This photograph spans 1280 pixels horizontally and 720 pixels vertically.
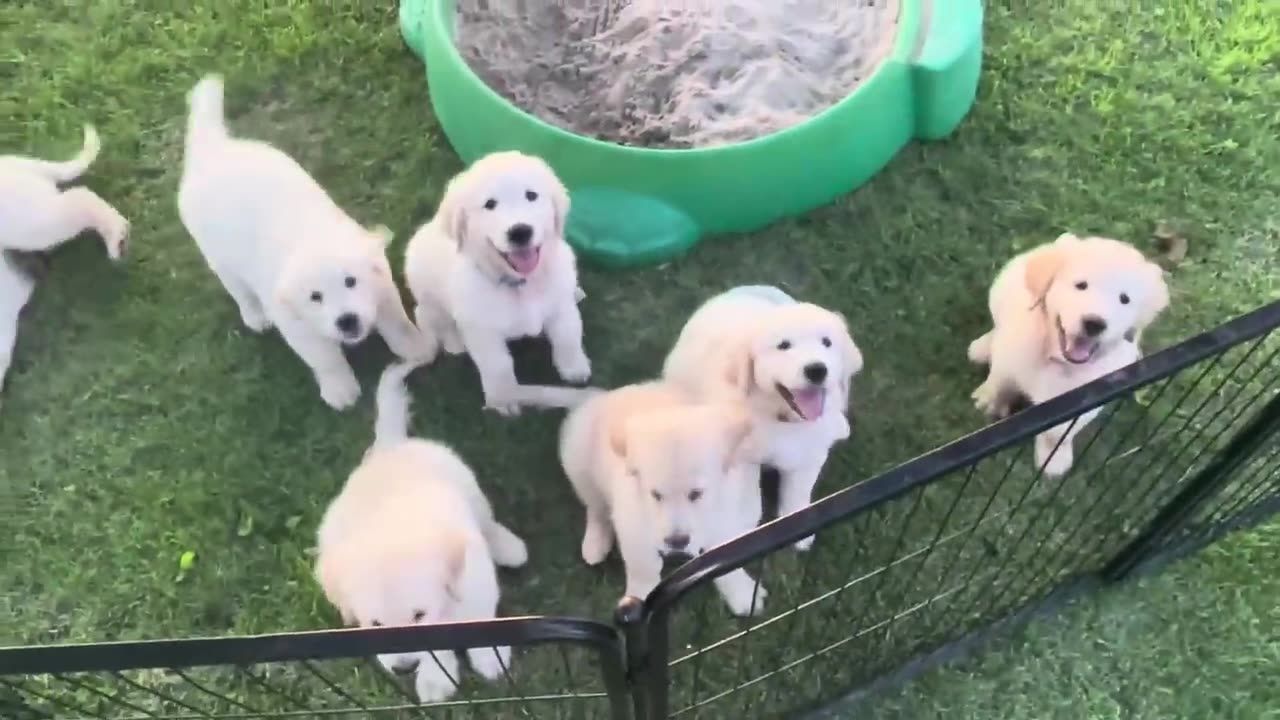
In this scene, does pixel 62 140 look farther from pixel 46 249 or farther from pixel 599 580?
pixel 599 580

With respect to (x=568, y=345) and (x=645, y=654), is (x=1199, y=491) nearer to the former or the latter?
(x=645, y=654)

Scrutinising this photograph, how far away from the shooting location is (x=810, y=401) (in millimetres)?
1656

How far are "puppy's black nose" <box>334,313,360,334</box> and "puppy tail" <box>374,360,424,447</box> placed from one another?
4.0 inches

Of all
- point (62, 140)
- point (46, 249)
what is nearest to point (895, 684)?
point (46, 249)

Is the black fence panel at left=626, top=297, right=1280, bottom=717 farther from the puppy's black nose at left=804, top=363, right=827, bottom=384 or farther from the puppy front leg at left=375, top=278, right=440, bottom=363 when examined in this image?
the puppy front leg at left=375, top=278, right=440, bottom=363

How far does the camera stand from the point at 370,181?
239 cm

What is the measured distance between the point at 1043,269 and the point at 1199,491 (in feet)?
1.24

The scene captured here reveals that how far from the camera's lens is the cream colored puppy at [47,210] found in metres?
2.19

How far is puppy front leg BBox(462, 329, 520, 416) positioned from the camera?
194 cm

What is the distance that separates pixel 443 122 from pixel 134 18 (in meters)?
0.83

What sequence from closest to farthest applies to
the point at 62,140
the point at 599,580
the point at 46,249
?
the point at 599,580
the point at 46,249
the point at 62,140

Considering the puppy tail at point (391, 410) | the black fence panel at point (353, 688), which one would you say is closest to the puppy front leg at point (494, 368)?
the puppy tail at point (391, 410)

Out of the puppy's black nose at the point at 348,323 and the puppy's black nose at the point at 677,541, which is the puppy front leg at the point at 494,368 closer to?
the puppy's black nose at the point at 348,323

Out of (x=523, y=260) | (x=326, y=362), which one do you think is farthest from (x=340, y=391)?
(x=523, y=260)
